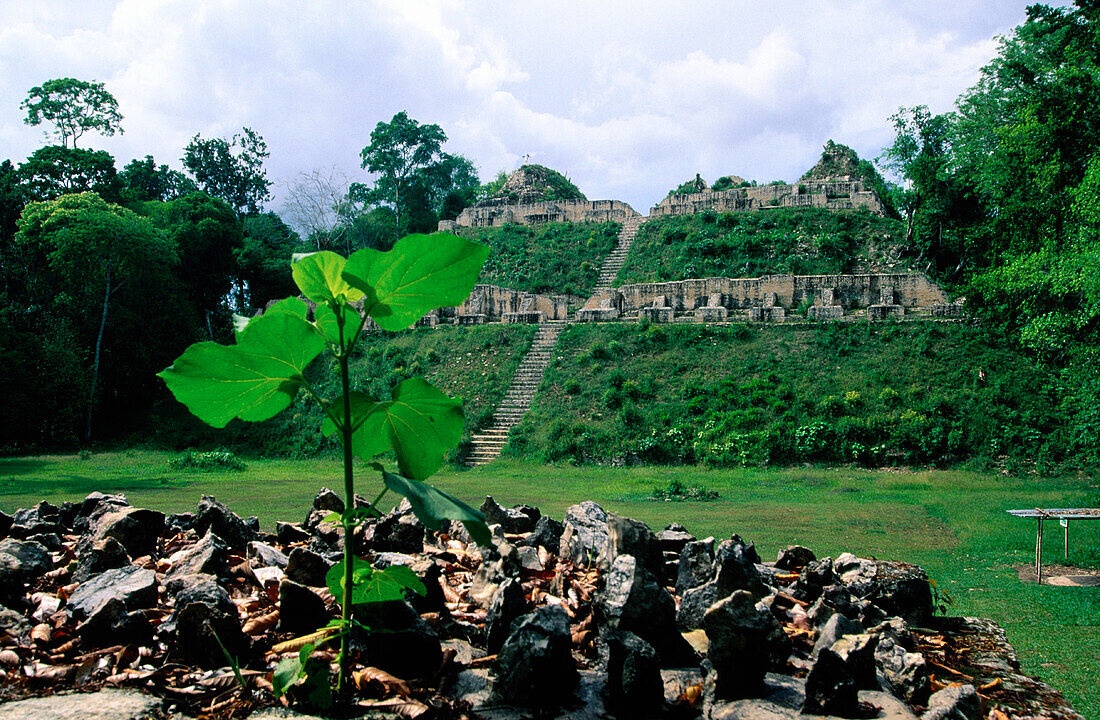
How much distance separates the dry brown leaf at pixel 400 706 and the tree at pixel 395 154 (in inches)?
2205

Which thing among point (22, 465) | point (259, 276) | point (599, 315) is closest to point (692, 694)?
point (22, 465)

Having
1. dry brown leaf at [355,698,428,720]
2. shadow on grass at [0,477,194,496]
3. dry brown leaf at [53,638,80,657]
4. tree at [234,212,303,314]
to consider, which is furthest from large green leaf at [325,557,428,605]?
tree at [234,212,303,314]

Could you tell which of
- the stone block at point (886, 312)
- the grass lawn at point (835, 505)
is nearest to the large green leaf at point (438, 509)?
the grass lawn at point (835, 505)

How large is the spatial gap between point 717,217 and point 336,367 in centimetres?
4530

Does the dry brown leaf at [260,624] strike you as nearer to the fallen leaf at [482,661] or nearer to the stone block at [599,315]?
the fallen leaf at [482,661]

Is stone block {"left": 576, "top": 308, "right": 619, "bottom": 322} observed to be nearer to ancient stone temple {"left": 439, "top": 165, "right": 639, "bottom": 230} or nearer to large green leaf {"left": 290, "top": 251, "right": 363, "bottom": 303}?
ancient stone temple {"left": 439, "top": 165, "right": 639, "bottom": 230}

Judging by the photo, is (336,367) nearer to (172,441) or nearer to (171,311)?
(172,441)

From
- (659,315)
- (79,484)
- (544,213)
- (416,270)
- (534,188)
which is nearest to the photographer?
(416,270)

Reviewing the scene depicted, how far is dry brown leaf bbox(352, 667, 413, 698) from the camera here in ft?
6.95

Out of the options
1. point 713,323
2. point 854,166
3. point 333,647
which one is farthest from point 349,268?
point 854,166

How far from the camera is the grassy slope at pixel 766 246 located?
1528 inches

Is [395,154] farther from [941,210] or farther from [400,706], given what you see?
[400,706]

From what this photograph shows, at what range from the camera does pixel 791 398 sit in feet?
71.4

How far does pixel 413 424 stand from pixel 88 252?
30316mm
